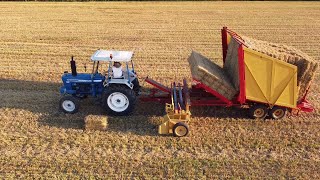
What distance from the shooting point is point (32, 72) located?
41.0 feet

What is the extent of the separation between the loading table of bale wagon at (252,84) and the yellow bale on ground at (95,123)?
141 centimetres

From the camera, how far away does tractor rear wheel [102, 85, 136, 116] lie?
8.62 metres

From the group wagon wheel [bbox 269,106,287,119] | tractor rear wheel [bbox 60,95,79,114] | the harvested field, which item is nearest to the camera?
the harvested field

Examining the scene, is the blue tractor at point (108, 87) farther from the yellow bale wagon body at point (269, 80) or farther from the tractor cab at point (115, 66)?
the yellow bale wagon body at point (269, 80)

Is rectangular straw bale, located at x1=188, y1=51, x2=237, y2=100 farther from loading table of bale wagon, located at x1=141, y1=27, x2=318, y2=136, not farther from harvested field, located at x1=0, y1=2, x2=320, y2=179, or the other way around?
harvested field, located at x1=0, y1=2, x2=320, y2=179

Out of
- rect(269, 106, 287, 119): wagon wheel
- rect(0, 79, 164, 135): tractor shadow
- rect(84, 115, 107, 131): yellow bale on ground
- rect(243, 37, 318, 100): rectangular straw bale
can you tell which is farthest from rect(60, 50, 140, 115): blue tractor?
rect(269, 106, 287, 119): wagon wheel

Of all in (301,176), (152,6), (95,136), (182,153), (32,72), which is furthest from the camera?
(152,6)

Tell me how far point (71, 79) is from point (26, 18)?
15.4 metres

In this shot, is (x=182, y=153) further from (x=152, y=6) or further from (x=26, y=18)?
(x=152, y=6)

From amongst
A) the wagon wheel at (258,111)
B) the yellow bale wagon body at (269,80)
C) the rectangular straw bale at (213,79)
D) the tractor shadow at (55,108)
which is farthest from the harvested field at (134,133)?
the rectangular straw bale at (213,79)

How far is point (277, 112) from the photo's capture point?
8.98 m

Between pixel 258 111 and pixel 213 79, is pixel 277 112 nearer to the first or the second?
pixel 258 111

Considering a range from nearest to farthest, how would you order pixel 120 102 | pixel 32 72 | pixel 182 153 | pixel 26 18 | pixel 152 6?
pixel 182 153 < pixel 120 102 < pixel 32 72 < pixel 26 18 < pixel 152 6

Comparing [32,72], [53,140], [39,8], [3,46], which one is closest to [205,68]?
[53,140]
